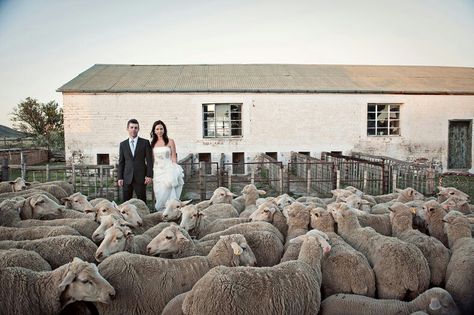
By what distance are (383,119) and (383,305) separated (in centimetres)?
1961

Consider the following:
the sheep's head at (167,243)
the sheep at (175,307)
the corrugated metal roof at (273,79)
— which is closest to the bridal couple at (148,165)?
the sheep's head at (167,243)

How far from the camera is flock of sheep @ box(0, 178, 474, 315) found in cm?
317

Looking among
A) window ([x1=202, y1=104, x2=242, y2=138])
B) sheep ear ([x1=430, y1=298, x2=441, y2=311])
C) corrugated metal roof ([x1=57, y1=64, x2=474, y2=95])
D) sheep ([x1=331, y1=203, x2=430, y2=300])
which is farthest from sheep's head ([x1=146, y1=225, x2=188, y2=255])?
window ([x1=202, y1=104, x2=242, y2=138])

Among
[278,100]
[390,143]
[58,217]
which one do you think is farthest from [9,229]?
[390,143]

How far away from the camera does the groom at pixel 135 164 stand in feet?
23.6

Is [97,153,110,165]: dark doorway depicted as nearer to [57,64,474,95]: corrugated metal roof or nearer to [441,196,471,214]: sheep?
[57,64,474,95]: corrugated metal roof

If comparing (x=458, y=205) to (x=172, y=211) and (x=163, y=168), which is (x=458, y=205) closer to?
(x=172, y=211)

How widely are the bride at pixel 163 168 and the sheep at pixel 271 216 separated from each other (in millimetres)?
2527

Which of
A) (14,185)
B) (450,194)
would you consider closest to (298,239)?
(450,194)

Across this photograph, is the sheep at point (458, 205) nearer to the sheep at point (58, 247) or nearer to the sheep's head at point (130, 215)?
the sheep's head at point (130, 215)

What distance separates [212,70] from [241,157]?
23.9 feet

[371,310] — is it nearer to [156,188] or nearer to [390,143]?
[156,188]

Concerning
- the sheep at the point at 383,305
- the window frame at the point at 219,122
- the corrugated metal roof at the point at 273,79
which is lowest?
the sheep at the point at 383,305

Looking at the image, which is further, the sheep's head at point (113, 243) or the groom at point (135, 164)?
the groom at point (135, 164)
